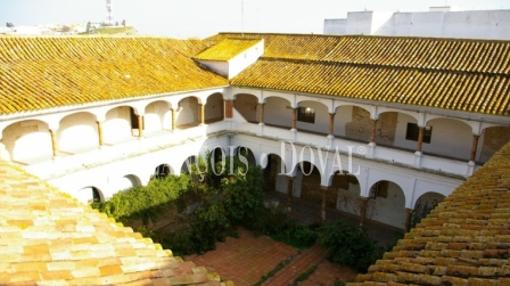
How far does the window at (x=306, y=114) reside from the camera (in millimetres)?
22672

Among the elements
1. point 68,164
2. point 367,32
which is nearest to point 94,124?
point 68,164

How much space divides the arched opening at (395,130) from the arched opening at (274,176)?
644 cm

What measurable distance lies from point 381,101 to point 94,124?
12.3 m

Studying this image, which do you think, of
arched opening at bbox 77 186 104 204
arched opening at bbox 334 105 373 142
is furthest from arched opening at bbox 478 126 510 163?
arched opening at bbox 77 186 104 204

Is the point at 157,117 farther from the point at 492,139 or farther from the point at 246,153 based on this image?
the point at 492,139

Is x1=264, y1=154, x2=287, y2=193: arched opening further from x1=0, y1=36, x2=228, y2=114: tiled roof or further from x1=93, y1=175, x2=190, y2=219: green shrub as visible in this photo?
x1=93, y1=175, x2=190, y2=219: green shrub

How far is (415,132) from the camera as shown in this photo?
1962 cm

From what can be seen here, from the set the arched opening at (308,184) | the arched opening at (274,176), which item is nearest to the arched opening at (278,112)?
the arched opening at (274,176)

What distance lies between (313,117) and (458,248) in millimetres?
17582

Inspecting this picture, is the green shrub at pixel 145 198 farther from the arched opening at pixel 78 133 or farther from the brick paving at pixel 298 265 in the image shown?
the brick paving at pixel 298 265

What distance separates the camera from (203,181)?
20766 mm

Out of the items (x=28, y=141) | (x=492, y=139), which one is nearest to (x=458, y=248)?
(x=492, y=139)

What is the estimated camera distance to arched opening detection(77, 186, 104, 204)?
18.2m

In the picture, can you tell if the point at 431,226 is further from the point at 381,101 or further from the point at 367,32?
the point at 367,32
